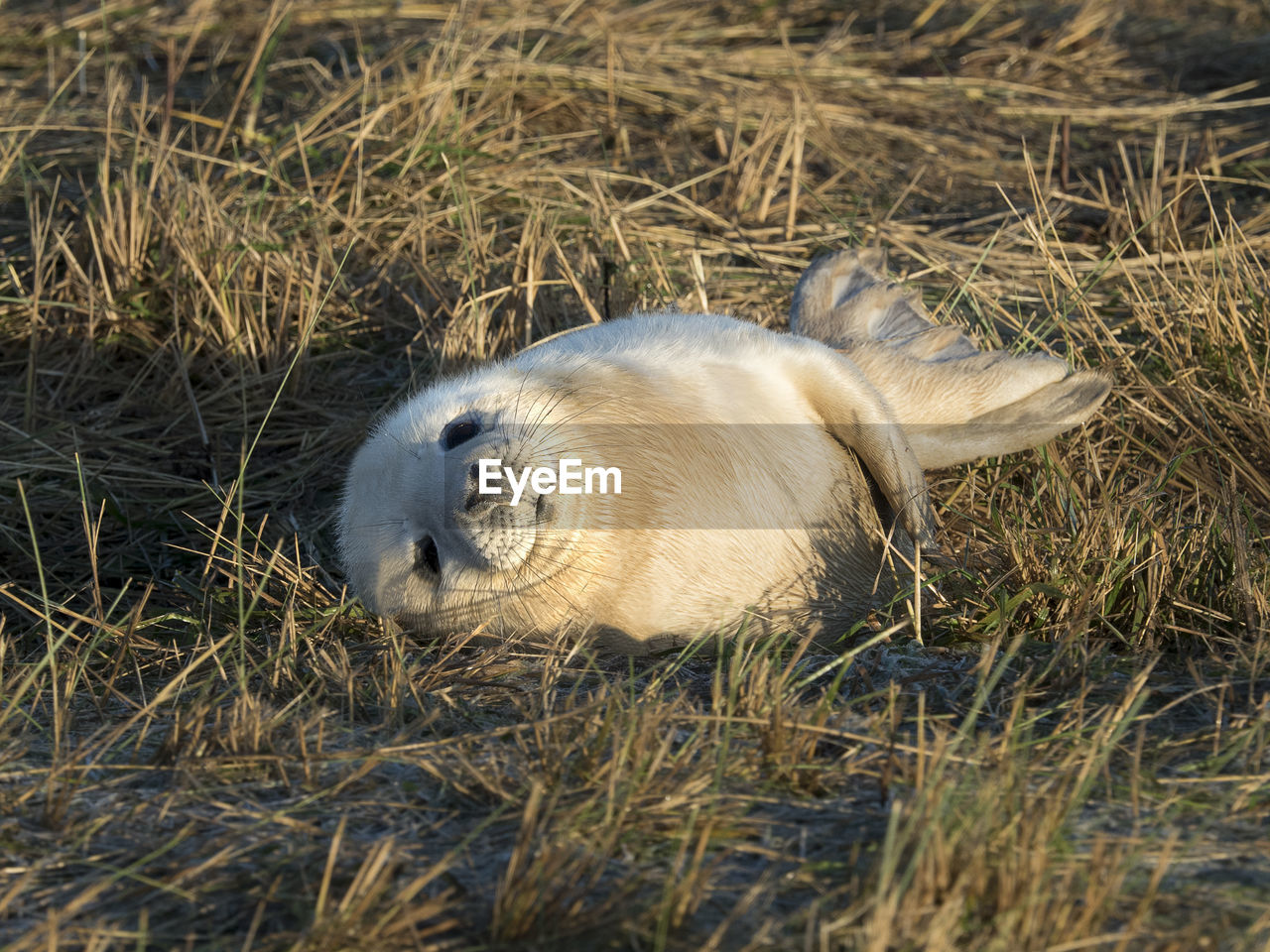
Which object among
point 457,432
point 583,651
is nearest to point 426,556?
point 457,432

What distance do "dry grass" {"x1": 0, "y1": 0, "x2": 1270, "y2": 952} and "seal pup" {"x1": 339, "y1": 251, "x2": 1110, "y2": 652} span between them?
0.14 meters

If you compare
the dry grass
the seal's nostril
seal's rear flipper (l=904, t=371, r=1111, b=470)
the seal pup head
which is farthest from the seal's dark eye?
seal's rear flipper (l=904, t=371, r=1111, b=470)

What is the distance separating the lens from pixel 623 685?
2.82 m

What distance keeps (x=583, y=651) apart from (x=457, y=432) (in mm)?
642

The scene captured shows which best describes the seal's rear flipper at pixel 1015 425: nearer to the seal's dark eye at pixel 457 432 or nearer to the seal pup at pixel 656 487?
the seal pup at pixel 656 487

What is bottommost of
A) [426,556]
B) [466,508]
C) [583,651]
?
[583,651]

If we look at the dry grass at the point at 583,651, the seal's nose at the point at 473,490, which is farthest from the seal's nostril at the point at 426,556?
the seal's nose at the point at 473,490

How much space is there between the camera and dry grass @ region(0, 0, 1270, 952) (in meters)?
2.05

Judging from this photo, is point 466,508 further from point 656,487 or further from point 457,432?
point 656,487

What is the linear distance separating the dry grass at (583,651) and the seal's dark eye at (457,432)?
482 millimetres

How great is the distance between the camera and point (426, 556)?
3.22 metres

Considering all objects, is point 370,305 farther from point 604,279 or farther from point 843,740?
point 843,740

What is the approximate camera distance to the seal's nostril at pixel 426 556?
321cm

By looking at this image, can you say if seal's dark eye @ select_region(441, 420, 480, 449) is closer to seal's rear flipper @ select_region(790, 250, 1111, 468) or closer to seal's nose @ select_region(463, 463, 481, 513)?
seal's nose @ select_region(463, 463, 481, 513)
